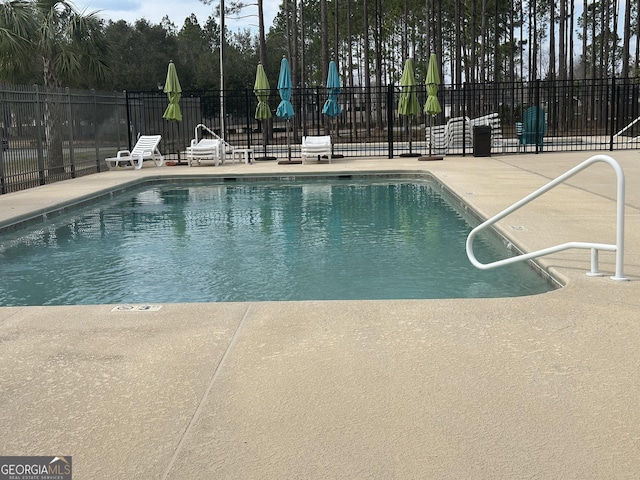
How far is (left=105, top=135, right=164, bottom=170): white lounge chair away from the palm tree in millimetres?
2073

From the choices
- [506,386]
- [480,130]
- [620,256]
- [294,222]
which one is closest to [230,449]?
[506,386]

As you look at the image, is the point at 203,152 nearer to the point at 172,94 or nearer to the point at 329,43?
the point at 172,94

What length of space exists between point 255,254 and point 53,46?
12959 millimetres

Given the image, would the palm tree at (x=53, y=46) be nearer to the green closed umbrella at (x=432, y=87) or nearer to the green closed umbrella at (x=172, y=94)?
the green closed umbrella at (x=172, y=94)

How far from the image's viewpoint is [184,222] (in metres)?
10.9

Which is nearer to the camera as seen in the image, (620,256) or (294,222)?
(620,256)

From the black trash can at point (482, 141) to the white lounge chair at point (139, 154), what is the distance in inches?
342

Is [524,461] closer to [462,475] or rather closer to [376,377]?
[462,475]

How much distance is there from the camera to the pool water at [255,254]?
6602mm

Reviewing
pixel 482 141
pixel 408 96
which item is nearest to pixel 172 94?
pixel 408 96

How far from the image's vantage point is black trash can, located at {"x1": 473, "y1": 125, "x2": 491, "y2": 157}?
1992cm

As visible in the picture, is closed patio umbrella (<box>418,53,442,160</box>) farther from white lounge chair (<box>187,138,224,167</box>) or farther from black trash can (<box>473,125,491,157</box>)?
white lounge chair (<box>187,138,224,167</box>)

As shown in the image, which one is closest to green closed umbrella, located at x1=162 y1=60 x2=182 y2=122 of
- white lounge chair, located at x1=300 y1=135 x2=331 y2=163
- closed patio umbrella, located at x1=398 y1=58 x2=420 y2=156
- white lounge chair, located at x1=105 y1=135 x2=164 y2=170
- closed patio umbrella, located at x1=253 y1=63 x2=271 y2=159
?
white lounge chair, located at x1=105 y1=135 x2=164 y2=170

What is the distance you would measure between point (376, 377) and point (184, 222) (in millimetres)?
7709
